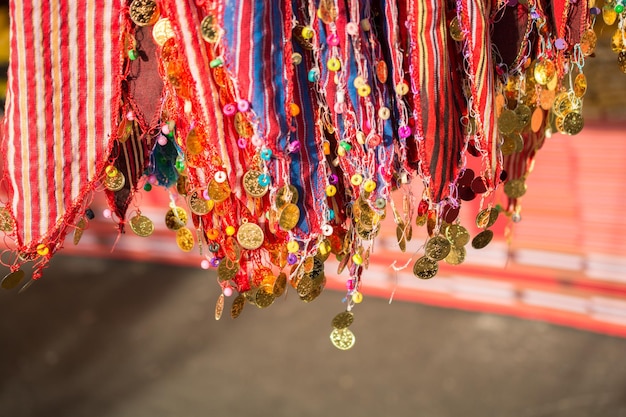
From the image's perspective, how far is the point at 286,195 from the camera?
59 cm

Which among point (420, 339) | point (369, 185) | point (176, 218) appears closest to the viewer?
point (369, 185)

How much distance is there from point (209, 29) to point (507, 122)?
0.32 m

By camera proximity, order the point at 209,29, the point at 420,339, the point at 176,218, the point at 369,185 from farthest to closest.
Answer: the point at 420,339, the point at 176,218, the point at 369,185, the point at 209,29

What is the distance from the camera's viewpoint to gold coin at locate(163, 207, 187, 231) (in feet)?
2.29

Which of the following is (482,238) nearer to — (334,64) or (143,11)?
(334,64)

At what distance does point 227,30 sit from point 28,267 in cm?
315

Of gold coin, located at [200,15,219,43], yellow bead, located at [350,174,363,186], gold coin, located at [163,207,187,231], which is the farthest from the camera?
gold coin, located at [163,207,187,231]

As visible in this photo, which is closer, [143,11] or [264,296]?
[143,11]

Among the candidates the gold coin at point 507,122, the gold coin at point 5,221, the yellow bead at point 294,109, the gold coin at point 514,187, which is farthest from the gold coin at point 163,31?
the gold coin at point 514,187

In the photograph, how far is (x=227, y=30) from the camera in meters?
0.49

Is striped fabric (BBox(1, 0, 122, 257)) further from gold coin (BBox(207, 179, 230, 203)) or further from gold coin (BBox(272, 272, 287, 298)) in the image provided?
gold coin (BBox(272, 272, 287, 298))

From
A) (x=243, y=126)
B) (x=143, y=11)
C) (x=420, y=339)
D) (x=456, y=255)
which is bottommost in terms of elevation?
(x=420, y=339)

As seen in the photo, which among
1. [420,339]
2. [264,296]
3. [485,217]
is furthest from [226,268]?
[420,339]

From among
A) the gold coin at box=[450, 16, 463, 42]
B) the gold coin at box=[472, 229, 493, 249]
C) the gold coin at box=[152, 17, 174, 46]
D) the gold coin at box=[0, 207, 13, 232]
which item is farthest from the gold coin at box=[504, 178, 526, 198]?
the gold coin at box=[0, 207, 13, 232]
